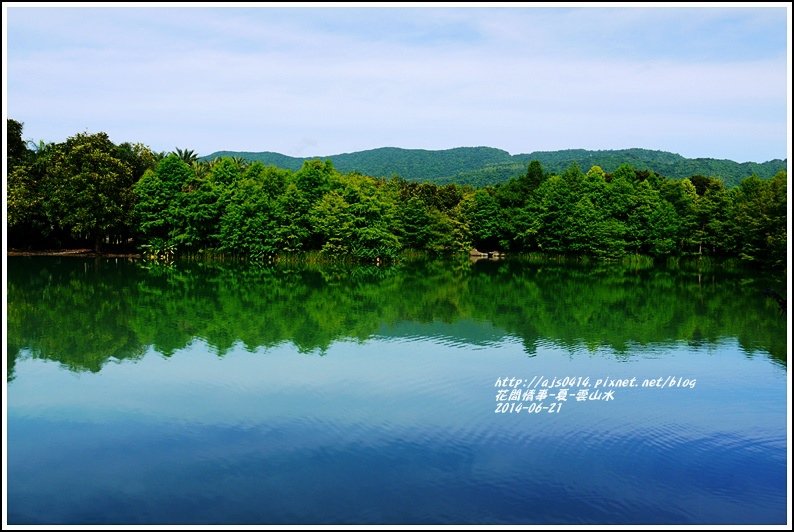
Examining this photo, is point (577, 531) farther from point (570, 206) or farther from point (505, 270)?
point (570, 206)

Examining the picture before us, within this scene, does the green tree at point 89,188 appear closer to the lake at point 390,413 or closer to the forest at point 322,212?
the forest at point 322,212

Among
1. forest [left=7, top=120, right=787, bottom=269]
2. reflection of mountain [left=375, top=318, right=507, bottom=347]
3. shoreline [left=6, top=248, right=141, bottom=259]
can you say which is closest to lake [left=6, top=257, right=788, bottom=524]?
reflection of mountain [left=375, top=318, right=507, bottom=347]

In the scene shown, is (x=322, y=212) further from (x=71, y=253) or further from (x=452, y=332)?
(x=452, y=332)

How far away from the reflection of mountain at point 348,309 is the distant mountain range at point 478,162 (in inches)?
2591

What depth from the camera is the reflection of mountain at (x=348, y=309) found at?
15789 mm

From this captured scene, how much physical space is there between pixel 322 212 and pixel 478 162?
90298 mm

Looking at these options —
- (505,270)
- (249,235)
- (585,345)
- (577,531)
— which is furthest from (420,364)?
(249,235)

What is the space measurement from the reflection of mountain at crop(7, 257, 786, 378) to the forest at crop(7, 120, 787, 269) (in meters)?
4.84

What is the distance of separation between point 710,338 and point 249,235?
82.0 feet

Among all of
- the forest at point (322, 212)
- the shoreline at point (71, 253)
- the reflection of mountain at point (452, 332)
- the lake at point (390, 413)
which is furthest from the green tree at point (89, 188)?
the reflection of mountain at point (452, 332)

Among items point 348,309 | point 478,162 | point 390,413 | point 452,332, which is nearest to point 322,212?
point 348,309

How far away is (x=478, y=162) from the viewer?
407 ft

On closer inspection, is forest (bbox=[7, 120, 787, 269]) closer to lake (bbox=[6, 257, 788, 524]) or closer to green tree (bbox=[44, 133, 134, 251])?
green tree (bbox=[44, 133, 134, 251])

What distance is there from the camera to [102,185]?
37344mm
